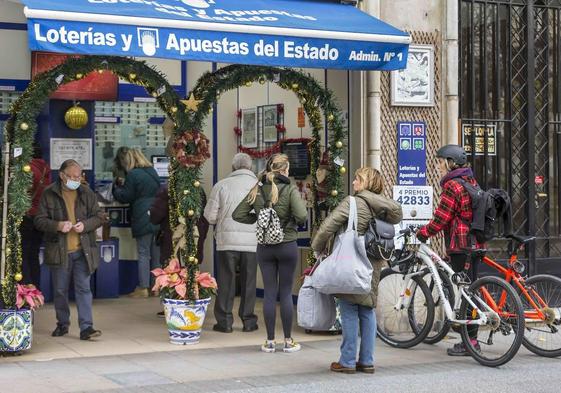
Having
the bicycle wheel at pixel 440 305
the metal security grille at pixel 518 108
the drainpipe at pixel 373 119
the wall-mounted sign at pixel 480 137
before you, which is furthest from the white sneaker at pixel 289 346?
the wall-mounted sign at pixel 480 137

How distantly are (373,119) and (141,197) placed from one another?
3.43 meters

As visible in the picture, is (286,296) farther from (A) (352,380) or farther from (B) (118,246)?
(B) (118,246)

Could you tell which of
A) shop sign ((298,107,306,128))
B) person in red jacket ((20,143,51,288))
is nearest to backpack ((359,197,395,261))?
shop sign ((298,107,306,128))

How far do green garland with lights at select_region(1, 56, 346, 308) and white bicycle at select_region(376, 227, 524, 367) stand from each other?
1.21 m

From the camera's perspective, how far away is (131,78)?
30.3 feet

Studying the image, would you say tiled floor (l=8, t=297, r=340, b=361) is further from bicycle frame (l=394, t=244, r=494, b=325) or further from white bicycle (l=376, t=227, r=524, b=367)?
bicycle frame (l=394, t=244, r=494, b=325)

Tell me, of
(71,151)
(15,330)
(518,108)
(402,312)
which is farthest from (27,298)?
(518,108)

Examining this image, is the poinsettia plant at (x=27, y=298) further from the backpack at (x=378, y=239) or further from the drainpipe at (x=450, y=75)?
the drainpipe at (x=450, y=75)

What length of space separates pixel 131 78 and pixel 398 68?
258 cm

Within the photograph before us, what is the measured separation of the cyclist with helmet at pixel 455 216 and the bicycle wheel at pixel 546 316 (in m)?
0.57

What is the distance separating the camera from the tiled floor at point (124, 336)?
8.95m

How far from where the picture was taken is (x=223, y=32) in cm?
878

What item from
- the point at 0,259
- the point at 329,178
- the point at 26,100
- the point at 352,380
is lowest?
the point at 352,380

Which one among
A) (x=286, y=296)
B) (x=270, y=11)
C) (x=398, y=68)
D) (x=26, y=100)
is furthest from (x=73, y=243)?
(x=398, y=68)
